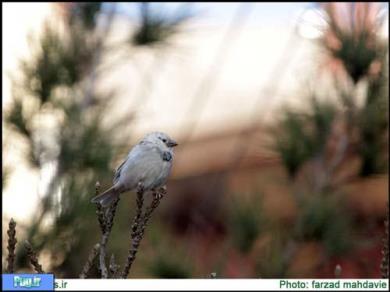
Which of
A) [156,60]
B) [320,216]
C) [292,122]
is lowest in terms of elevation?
[320,216]

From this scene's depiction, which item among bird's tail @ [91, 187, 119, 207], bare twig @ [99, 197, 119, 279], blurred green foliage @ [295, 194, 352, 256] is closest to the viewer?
bare twig @ [99, 197, 119, 279]

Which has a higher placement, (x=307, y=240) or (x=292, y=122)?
(x=292, y=122)

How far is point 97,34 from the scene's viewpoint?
7.47 ft

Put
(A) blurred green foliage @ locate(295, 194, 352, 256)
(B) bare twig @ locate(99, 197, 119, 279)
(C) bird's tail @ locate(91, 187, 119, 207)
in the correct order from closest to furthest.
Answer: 1. (B) bare twig @ locate(99, 197, 119, 279)
2. (C) bird's tail @ locate(91, 187, 119, 207)
3. (A) blurred green foliage @ locate(295, 194, 352, 256)

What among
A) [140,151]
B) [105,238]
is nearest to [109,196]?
[140,151]

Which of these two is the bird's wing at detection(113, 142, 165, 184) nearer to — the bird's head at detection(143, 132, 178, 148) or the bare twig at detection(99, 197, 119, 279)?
the bird's head at detection(143, 132, 178, 148)

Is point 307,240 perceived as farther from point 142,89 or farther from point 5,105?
point 5,105

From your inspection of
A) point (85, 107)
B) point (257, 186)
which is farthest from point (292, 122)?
point (85, 107)

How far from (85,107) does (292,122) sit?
487 mm

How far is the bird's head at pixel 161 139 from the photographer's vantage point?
3.79 ft

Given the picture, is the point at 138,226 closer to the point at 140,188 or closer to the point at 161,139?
the point at 140,188

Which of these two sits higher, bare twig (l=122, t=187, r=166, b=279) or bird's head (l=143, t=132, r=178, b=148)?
bird's head (l=143, t=132, r=178, b=148)

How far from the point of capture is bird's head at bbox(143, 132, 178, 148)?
3.79 feet

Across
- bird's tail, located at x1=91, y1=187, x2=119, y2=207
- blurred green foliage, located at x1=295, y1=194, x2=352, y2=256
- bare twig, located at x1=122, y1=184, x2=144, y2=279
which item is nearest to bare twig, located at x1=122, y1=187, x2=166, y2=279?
bare twig, located at x1=122, y1=184, x2=144, y2=279
